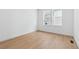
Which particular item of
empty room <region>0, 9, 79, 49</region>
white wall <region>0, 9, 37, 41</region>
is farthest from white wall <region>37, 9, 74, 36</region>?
white wall <region>0, 9, 37, 41</region>

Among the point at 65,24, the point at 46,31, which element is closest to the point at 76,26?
the point at 65,24

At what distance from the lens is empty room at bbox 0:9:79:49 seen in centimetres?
146

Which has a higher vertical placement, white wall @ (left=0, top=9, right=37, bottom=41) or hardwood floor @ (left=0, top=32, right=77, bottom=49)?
white wall @ (left=0, top=9, right=37, bottom=41)

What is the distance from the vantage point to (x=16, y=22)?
1.89 m

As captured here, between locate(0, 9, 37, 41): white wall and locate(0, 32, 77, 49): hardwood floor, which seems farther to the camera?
locate(0, 9, 37, 41): white wall

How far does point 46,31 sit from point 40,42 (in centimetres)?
23

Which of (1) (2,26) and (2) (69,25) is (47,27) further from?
(1) (2,26)

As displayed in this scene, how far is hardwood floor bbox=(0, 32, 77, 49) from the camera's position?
1.45 m

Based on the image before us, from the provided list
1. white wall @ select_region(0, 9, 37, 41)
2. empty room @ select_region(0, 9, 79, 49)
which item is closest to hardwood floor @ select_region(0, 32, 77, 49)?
empty room @ select_region(0, 9, 79, 49)

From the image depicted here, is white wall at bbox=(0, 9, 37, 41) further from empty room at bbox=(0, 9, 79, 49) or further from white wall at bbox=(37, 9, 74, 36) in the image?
white wall at bbox=(37, 9, 74, 36)

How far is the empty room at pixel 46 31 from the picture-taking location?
4.80 feet

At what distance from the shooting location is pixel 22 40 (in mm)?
1575
